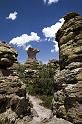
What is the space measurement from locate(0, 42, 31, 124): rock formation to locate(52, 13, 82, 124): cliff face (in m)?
3.89

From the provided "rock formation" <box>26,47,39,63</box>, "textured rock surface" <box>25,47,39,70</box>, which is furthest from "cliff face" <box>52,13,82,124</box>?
"rock formation" <box>26,47,39,63</box>

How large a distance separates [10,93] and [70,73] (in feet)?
23.3

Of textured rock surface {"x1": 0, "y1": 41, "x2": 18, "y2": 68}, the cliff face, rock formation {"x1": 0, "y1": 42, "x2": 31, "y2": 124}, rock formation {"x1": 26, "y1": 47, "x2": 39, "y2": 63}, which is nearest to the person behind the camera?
the cliff face

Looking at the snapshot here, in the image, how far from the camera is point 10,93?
2486 cm

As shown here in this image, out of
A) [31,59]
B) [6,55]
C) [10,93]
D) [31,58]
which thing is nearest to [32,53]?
[31,58]

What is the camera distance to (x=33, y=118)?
25875 millimetres

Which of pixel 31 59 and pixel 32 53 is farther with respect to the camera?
pixel 32 53

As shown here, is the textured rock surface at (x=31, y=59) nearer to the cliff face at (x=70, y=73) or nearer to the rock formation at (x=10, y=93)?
the rock formation at (x=10, y=93)

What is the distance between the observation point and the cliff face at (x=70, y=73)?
63.9 ft

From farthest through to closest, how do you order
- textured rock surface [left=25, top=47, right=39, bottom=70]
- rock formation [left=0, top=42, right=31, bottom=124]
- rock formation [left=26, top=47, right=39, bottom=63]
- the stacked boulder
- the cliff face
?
rock formation [left=26, top=47, right=39, bottom=63], the stacked boulder, textured rock surface [left=25, top=47, right=39, bottom=70], rock formation [left=0, top=42, right=31, bottom=124], the cliff face

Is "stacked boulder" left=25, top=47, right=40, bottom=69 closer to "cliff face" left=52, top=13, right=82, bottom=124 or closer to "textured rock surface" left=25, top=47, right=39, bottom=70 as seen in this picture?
"textured rock surface" left=25, top=47, right=39, bottom=70

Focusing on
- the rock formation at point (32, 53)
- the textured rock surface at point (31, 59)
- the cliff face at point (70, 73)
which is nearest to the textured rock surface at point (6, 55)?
the cliff face at point (70, 73)

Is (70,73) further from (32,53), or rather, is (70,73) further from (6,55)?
(32,53)

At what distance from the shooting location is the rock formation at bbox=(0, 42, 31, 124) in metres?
23.4
